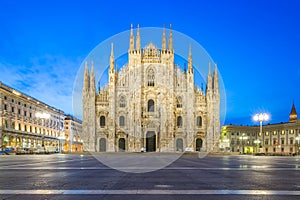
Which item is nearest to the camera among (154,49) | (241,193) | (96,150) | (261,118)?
(241,193)

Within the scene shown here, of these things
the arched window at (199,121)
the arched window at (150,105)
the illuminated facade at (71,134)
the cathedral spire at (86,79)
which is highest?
the cathedral spire at (86,79)

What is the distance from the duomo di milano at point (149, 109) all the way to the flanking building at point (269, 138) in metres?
21.1

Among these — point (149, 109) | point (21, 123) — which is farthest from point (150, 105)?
point (21, 123)

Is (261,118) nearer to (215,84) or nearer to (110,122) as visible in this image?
(215,84)

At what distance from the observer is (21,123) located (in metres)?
71.2

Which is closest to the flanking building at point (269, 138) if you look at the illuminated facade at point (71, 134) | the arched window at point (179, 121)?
the arched window at point (179, 121)

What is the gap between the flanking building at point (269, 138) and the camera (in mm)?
84756

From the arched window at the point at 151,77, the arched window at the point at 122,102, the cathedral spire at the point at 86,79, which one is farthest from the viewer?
the cathedral spire at the point at 86,79

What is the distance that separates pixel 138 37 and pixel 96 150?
2321 centimetres

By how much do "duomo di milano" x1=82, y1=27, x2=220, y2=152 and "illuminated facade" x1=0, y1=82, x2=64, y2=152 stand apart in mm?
8798

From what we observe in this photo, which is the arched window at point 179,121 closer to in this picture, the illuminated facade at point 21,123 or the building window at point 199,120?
the building window at point 199,120

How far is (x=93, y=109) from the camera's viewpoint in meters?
62.2

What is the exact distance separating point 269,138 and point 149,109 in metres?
49.3

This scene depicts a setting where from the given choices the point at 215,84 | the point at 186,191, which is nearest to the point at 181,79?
the point at 215,84
